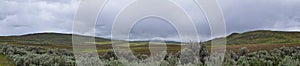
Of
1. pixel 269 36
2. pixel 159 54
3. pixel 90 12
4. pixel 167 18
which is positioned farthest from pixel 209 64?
pixel 269 36

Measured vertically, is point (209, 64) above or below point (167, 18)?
below

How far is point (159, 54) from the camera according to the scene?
28.8 meters

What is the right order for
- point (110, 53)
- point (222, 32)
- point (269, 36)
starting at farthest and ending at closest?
point (269, 36) < point (110, 53) < point (222, 32)

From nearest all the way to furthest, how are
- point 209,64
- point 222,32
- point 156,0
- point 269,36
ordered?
point 222,32 < point 156,0 < point 209,64 < point 269,36

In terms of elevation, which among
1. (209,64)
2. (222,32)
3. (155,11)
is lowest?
(209,64)

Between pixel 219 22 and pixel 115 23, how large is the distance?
4.02 metres

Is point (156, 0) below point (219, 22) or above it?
above

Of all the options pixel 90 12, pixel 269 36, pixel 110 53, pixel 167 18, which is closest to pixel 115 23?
pixel 90 12

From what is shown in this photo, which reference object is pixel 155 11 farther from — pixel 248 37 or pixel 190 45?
pixel 248 37

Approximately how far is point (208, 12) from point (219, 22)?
616 millimetres

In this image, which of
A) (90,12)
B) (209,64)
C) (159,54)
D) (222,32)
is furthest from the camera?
(159,54)

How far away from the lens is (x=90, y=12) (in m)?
14.5

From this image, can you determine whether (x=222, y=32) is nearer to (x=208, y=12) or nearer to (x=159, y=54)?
(x=208, y=12)

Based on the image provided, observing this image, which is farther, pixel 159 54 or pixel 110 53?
pixel 110 53
